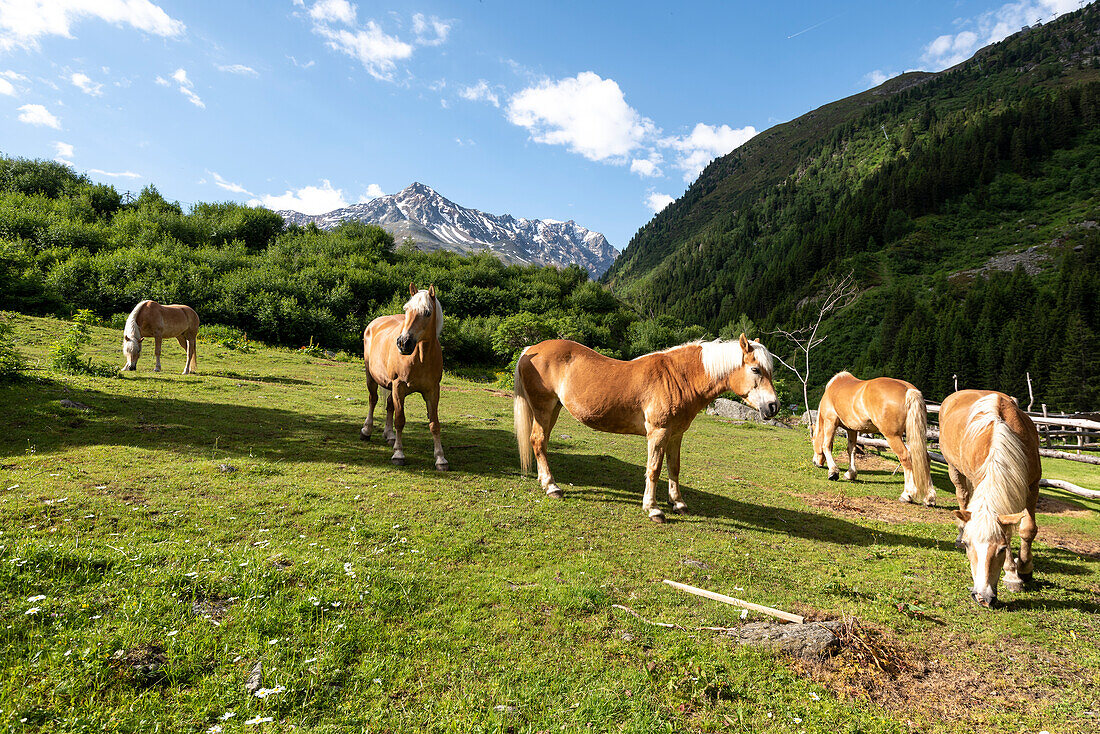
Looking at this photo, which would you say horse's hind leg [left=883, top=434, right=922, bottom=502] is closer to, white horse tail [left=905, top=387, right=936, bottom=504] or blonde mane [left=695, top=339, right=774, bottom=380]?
white horse tail [left=905, top=387, right=936, bottom=504]

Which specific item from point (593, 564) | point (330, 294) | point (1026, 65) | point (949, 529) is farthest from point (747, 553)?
point (1026, 65)

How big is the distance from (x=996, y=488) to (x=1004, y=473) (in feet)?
0.70

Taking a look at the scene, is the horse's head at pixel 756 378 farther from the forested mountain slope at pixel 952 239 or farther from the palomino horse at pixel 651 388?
the forested mountain slope at pixel 952 239

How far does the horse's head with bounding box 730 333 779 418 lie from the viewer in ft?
21.1

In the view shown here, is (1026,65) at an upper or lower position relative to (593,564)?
upper

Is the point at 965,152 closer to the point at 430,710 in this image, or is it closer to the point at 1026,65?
the point at 1026,65

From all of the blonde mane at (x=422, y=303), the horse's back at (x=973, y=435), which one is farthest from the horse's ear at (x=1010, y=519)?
the blonde mane at (x=422, y=303)

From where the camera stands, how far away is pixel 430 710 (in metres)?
2.67

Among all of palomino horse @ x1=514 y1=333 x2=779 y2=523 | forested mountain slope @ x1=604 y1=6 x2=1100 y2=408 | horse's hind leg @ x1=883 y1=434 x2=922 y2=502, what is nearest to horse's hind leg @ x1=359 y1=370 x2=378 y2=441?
palomino horse @ x1=514 y1=333 x2=779 y2=523

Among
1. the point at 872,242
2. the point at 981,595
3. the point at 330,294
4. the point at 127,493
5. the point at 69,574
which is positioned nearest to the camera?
the point at 69,574

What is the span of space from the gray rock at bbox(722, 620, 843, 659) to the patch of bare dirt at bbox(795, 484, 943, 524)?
5506 millimetres

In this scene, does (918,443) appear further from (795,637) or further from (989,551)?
(795,637)

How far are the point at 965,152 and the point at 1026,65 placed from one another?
91892 mm

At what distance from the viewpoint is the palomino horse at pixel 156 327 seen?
42.8 ft
